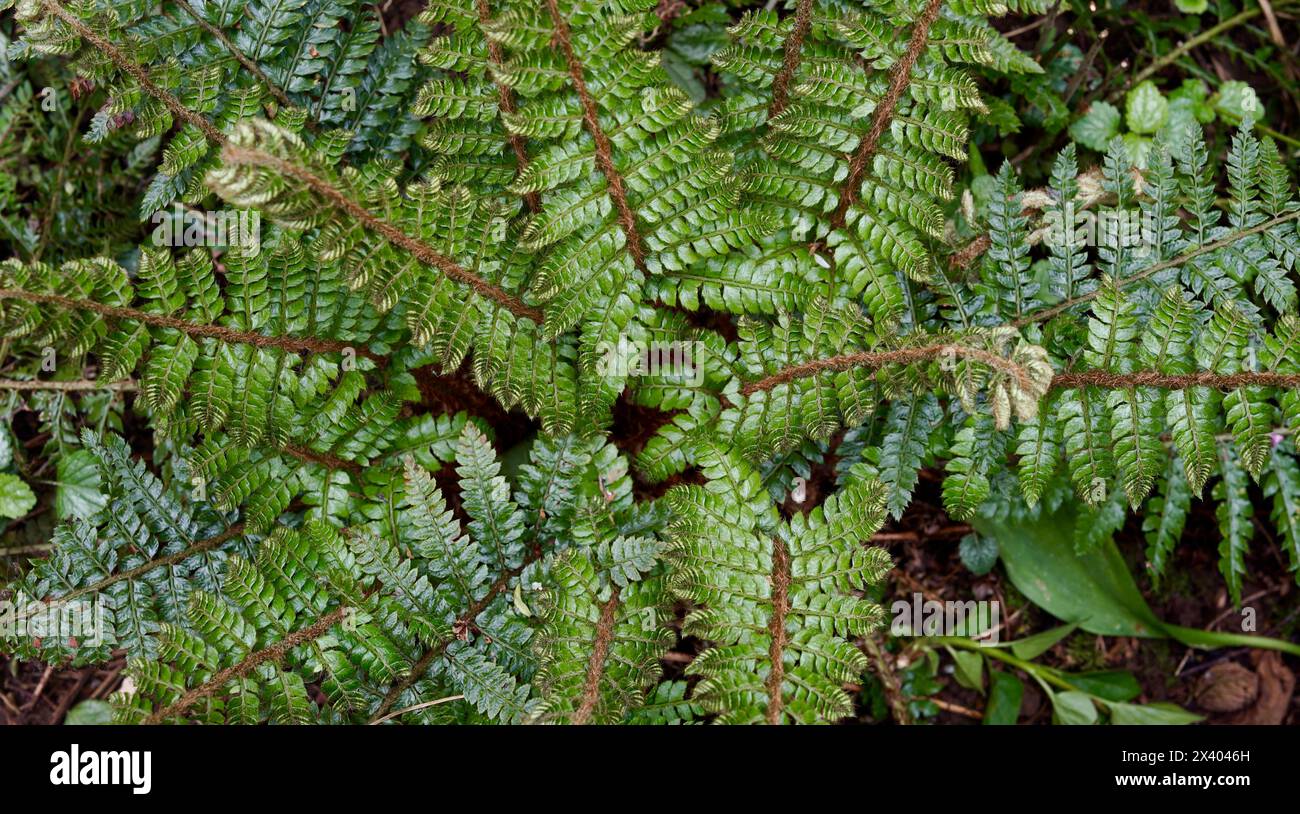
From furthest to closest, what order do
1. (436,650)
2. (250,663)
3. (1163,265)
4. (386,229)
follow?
1. (1163,265)
2. (436,650)
3. (250,663)
4. (386,229)

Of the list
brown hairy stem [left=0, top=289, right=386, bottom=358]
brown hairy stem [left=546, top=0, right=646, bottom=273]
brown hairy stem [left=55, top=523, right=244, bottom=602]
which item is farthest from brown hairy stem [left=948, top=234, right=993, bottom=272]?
brown hairy stem [left=55, top=523, right=244, bottom=602]

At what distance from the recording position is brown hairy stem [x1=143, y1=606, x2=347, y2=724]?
8.16 ft

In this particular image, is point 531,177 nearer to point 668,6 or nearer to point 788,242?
point 788,242

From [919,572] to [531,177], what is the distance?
254 cm

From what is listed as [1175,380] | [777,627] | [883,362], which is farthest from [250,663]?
[1175,380]

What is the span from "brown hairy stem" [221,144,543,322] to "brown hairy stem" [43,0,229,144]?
1.57 feet

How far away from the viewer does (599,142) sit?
2.72 m

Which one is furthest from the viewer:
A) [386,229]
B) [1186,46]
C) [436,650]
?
[1186,46]

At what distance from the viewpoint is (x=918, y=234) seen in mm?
3283

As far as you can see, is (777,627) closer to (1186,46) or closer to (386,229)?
(386,229)

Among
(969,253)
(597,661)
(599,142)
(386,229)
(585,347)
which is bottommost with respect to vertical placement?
(597,661)

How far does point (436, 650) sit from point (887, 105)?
2236 mm

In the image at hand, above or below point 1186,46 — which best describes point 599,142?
below

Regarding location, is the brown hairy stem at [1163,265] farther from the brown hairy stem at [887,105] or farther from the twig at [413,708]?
the twig at [413,708]
